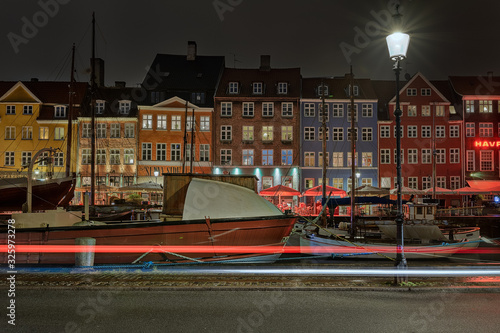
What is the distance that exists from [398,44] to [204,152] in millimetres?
39296

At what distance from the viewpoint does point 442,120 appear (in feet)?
169

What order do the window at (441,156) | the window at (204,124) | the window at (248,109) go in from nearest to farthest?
the window at (204,124)
the window at (248,109)
the window at (441,156)

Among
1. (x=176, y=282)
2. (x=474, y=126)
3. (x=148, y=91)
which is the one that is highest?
(x=148, y=91)

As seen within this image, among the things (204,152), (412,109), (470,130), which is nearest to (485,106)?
(470,130)

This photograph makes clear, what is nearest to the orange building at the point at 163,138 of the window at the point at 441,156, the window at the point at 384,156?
the window at the point at 384,156

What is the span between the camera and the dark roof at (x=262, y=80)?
50.5 meters

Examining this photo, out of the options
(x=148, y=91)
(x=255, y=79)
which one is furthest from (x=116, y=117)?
(x=255, y=79)

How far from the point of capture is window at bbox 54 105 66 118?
49406mm

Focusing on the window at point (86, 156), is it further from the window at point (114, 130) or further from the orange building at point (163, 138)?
the orange building at point (163, 138)

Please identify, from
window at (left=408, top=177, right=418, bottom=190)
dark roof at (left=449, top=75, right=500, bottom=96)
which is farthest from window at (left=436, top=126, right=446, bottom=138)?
window at (left=408, top=177, right=418, bottom=190)

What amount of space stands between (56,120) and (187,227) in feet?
123

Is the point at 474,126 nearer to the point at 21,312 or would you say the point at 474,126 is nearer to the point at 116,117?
the point at 116,117

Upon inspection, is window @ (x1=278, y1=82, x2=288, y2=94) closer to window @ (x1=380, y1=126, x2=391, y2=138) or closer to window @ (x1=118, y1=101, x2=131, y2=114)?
window @ (x1=380, y1=126, x2=391, y2=138)

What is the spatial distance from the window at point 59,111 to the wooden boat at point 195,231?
34325mm
